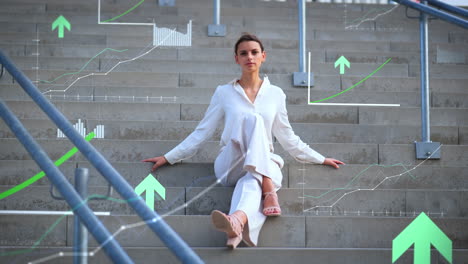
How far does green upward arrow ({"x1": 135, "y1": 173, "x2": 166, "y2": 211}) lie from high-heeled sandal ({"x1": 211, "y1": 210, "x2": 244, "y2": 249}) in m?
0.74

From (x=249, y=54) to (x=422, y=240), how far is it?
132cm

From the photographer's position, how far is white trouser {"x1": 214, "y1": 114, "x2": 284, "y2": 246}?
3.55 m

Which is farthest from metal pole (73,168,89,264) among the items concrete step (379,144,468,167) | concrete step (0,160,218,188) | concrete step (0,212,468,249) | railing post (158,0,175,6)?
railing post (158,0,175,6)

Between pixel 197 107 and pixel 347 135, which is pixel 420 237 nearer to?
pixel 347 135

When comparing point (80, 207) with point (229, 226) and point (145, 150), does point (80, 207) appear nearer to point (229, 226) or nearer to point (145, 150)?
point (229, 226)

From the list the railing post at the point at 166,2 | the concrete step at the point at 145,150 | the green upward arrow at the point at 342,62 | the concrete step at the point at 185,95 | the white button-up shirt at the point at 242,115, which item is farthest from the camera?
the railing post at the point at 166,2

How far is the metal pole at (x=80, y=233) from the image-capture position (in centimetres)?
252

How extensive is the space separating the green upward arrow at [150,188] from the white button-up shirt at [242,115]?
194 millimetres

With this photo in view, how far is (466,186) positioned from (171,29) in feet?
10.9

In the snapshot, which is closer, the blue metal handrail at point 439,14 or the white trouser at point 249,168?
the white trouser at point 249,168

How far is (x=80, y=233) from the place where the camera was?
2535mm

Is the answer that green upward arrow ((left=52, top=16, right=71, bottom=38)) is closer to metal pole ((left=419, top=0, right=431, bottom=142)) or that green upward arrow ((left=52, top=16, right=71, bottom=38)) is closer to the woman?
the woman

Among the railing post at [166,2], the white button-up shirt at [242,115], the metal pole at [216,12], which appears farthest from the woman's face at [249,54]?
the railing post at [166,2]
